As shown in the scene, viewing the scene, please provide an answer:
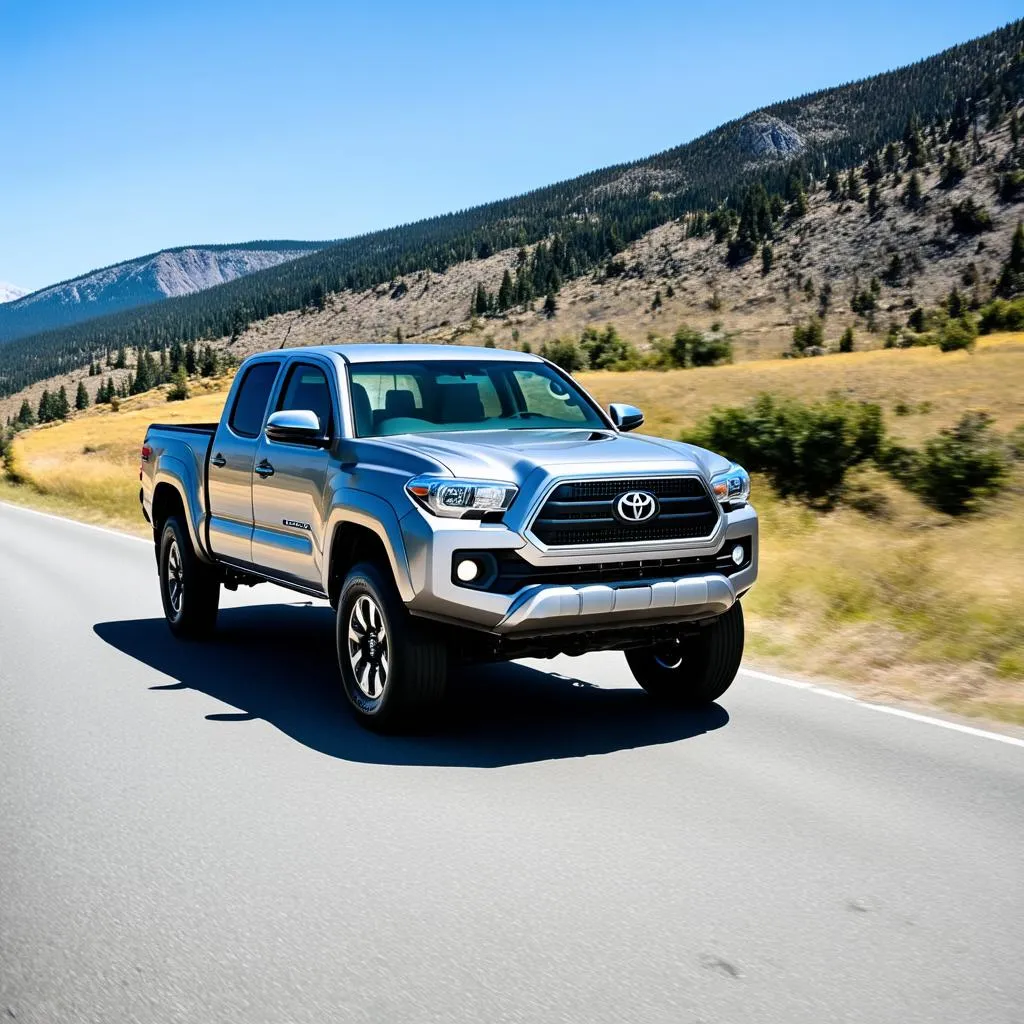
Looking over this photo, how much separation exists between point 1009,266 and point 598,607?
86.7 metres

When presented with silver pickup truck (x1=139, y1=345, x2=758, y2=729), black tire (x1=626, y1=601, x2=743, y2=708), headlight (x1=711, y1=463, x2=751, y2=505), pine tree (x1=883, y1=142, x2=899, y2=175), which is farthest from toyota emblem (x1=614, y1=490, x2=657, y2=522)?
pine tree (x1=883, y1=142, x2=899, y2=175)

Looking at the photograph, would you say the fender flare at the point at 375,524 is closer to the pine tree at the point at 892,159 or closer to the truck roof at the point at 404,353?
the truck roof at the point at 404,353

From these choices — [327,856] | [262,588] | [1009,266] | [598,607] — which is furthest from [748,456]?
[1009,266]

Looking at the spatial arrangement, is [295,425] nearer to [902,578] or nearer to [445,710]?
[445,710]

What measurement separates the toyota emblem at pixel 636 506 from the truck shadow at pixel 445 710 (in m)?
1.13

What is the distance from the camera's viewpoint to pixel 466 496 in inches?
237

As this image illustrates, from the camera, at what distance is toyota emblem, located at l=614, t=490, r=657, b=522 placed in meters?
6.17

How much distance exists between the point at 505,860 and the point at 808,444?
44.6ft

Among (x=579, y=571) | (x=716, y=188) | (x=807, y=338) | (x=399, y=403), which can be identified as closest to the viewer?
(x=579, y=571)

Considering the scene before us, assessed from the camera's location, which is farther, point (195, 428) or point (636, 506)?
point (195, 428)

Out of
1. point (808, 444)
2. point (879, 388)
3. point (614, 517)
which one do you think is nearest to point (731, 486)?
point (614, 517)

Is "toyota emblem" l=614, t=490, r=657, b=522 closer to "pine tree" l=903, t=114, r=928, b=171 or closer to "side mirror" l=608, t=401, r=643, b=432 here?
"side mirror" l=608, t=401, r=643, b=432

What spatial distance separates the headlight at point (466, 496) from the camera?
6016 mm

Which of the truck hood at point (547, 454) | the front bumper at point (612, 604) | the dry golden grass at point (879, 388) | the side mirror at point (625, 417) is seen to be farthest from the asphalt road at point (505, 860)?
the dry golden grass at point (879, 388)
